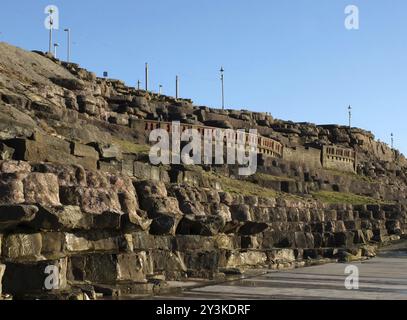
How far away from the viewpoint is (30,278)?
1101cm

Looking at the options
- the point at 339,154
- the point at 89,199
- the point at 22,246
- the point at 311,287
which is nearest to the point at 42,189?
the point at 89,199

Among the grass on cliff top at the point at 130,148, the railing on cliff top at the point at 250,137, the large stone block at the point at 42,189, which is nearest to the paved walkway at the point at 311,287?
the large stone block at the point at 42,189

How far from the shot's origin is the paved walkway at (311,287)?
14.1m

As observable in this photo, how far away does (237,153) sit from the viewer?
156ft

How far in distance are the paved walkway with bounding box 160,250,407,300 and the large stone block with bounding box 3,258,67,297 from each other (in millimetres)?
2912

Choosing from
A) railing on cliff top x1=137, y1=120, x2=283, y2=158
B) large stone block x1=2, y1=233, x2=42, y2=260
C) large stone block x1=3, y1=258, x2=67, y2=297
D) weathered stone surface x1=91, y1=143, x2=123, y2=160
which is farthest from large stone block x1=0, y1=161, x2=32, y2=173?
railing on cliff top x1=137, y1=120, x2=283, y2=158

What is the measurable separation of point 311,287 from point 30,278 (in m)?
7.70

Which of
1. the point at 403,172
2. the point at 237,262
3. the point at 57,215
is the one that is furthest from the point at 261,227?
the point at 403,172

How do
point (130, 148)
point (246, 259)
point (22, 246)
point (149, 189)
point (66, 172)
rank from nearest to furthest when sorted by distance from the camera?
point (22, 246), point (66, 172), point (149, 189), point (246, 259), point (130, 148)

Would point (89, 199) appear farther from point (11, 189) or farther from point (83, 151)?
point (83, 151)

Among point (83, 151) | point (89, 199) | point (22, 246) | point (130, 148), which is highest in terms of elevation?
point (130, 148)

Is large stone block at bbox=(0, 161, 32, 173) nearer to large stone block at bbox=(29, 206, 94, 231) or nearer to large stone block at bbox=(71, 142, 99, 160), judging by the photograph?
large stone block at bbox=(29, 206, 94, 231)

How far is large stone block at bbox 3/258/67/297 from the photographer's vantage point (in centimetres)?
1095
